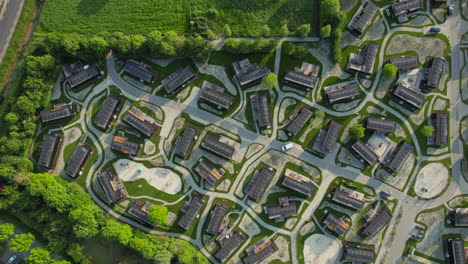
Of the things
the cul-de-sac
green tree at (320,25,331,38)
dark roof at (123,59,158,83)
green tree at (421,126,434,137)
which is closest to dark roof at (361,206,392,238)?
the cul-de-sac

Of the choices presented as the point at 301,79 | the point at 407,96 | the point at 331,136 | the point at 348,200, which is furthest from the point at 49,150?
the point at 407,96

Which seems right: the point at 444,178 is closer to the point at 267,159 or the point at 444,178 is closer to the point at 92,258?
the point at 267,159

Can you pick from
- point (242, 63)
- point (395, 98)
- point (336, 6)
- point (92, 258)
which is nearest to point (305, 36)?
point (336, 6)

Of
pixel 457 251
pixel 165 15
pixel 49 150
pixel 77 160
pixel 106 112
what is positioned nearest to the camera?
pixel 457 251

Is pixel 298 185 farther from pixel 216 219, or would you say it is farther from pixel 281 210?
pixel 216 219

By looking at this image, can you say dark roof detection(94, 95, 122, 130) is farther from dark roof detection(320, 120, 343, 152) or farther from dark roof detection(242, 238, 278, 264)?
dark roof detection(320, 120, 343, 152)

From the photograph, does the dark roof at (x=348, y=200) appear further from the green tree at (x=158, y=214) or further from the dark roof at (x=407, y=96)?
the green tree at (x=158, y=214)

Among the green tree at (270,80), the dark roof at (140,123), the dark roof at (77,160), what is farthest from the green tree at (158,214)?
the green tree at (270,80)
